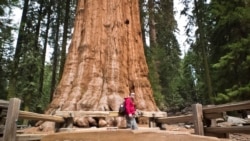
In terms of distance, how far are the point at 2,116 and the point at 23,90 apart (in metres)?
12.1

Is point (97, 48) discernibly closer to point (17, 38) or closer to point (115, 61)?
point (115, 61)

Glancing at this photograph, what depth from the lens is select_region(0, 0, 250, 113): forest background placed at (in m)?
14.4

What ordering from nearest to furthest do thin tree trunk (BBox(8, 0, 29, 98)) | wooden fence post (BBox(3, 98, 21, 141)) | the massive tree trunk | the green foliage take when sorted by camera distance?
wooden fence post (BBox(3, 98, 21, 141))
the massive tree trunk
the green foliage
thin tree trunk (BBox(8, 0, 29, 98))

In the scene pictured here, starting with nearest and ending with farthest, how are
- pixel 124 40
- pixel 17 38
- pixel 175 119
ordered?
pixel 175 119
pixel 124 40
pixel 17 38

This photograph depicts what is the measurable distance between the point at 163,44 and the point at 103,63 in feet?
56.8

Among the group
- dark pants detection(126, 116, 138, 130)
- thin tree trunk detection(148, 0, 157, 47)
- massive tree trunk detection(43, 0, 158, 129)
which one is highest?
thin tree trunk detection(148, 0, 157, 47)

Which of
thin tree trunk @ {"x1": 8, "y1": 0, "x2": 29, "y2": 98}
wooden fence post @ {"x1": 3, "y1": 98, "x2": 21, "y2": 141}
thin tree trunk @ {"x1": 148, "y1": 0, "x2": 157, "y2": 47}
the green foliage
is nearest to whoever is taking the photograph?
wooden fence post @ {"x1": 3, "y1": 98, "x2": 21, "y2": 141}

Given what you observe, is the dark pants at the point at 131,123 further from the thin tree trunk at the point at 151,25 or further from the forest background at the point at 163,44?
the thin tree trunk at the point at 151,25

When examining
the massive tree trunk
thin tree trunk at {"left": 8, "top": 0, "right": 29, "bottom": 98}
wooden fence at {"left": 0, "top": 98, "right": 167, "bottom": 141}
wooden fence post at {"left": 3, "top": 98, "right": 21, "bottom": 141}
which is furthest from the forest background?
wooden fence post at {"left": 3, "top": 98, "right": 21, "bottom": 141}

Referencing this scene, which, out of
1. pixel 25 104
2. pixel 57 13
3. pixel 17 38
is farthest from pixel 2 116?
pixel 57 13

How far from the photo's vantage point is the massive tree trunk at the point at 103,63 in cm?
895

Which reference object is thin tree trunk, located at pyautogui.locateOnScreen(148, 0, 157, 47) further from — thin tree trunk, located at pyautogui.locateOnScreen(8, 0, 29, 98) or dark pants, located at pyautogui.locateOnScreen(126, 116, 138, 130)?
dark pants, located at pyautogui.locateOnScreen(126, 116, 138, 130)

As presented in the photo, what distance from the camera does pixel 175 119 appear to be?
310 inches

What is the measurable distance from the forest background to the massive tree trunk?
216 inches
